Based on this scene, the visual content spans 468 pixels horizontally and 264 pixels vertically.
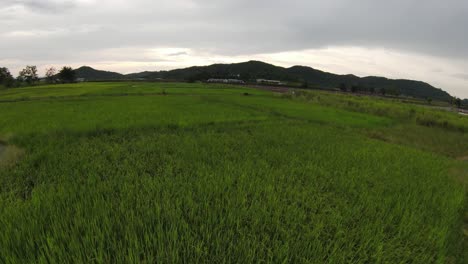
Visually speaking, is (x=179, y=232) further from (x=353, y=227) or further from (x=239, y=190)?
(x=353, y=227)

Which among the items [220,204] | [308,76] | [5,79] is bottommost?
[220,204]

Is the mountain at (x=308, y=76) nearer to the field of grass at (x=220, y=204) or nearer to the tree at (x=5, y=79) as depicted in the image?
the tree at (x=5, y=79)

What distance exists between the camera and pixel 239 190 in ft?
10.9

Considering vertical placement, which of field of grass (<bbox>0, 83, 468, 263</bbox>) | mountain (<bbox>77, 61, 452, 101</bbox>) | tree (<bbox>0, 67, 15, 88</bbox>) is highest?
mountain (<bbox>77, 61, 452, 101</bbox>)

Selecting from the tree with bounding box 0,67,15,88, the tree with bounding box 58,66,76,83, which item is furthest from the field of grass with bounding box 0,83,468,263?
the tree with bounding box 58,66,76,83

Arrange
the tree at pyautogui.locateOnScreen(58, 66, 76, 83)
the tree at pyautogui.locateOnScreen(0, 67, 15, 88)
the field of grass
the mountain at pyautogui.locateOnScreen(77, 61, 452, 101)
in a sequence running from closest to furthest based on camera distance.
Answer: the field of grass < the tree at pyautogui.locateOnScreen(0, 67, 15, 88) < the tree at pyautogui.locateOnScreen(58, 66, 76, 83) < the mountain at pyautogui.locateOnScreen(77, 61, 452, 101)

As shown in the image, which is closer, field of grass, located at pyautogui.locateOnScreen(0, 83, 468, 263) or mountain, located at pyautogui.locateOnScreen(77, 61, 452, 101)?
field of grass, located at pyautogui.locateOnScreen(0, 83, 468, 263)

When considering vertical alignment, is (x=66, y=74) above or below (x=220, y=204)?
above

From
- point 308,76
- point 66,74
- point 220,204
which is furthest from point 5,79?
point 308,76

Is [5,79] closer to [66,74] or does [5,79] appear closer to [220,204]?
[66,74]

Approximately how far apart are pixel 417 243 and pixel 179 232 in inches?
117

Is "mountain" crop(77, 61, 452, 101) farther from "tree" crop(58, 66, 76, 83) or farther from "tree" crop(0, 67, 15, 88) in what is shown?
"tree" crop(0, 67, 15, 88)

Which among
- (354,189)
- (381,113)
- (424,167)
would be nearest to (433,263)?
(354,189)

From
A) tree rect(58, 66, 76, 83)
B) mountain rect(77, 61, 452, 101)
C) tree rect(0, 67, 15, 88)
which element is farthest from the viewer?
mountain rect(77, 61, 452, 101)
